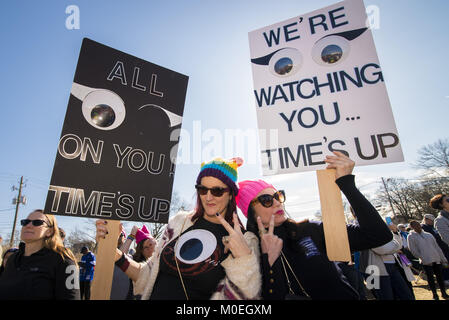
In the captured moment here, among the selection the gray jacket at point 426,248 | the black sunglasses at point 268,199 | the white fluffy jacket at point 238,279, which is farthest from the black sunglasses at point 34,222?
the gray jacket at point 426,248

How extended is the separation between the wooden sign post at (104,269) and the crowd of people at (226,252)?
87 mm

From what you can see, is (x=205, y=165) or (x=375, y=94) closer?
(x=375, y=94)

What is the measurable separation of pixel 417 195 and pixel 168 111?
35.0 metres

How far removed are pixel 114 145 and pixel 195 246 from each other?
123 centimetres

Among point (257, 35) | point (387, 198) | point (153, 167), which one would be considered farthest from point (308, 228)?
point (387, 198)

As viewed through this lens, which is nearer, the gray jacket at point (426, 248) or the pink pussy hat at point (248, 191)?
the pink pussy hat at point (248, 191)

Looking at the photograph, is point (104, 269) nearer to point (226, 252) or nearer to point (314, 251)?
point (226, 252)

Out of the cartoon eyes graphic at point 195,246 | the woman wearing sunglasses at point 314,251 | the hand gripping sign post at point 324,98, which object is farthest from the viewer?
the hand gripping sign post at point 324,98

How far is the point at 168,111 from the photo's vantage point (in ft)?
8.41

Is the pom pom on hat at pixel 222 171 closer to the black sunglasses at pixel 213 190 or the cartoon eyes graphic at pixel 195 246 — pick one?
the black sunglasses at pixel 213 190

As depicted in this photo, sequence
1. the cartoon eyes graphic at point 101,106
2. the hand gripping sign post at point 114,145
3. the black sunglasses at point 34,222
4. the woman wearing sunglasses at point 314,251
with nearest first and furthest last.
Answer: the woman wearing sunglasses at point 314,251 < the hand gripping sign post at point 114,145 < the cartoon eyes graphic at point 101,106 < the black sunglasses at point 34,222

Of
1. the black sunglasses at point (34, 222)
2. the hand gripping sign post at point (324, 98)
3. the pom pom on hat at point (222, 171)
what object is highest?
the hand gripping sign post at point (324, 98)

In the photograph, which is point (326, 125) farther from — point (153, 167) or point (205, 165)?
point (153, 167)

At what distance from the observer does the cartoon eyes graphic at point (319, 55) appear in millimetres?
2021
